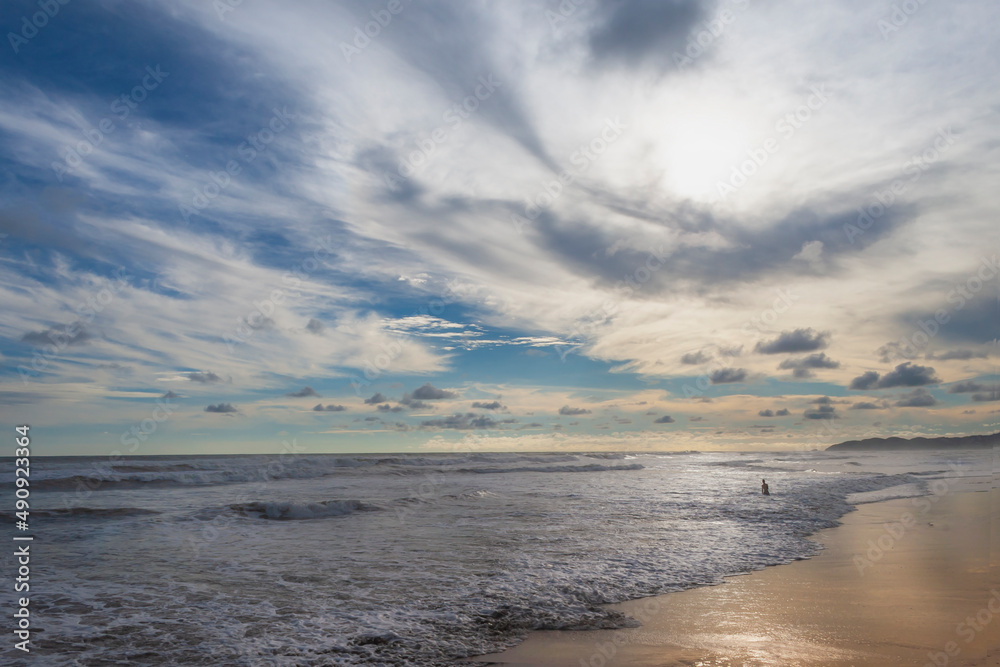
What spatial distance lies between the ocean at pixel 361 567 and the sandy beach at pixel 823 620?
0.65 metres

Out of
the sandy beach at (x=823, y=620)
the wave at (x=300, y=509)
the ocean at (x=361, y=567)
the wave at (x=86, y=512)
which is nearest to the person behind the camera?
the sandy beach at (x=823, y=620)

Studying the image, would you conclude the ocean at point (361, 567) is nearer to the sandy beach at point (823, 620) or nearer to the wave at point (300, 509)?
the wave at point (300, 509)

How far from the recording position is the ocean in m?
7.61

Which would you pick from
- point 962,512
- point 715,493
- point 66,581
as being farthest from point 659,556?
point 715,493

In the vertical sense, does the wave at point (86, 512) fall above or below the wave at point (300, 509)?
above

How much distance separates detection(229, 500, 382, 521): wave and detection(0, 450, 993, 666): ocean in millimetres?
112

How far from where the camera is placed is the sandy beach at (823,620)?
22.1 ft

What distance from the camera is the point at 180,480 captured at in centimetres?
3553

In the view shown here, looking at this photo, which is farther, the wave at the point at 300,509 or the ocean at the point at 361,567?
the wave at the point at 300,509

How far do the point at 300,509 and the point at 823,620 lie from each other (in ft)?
60.9

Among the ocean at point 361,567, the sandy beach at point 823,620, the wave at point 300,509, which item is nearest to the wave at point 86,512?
the ocean at point 361,567

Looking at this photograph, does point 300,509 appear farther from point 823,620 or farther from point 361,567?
point 823,620

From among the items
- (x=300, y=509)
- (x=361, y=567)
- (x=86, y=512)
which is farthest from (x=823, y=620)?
(x=86, y=512)

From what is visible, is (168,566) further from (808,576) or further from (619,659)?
(808,576)
